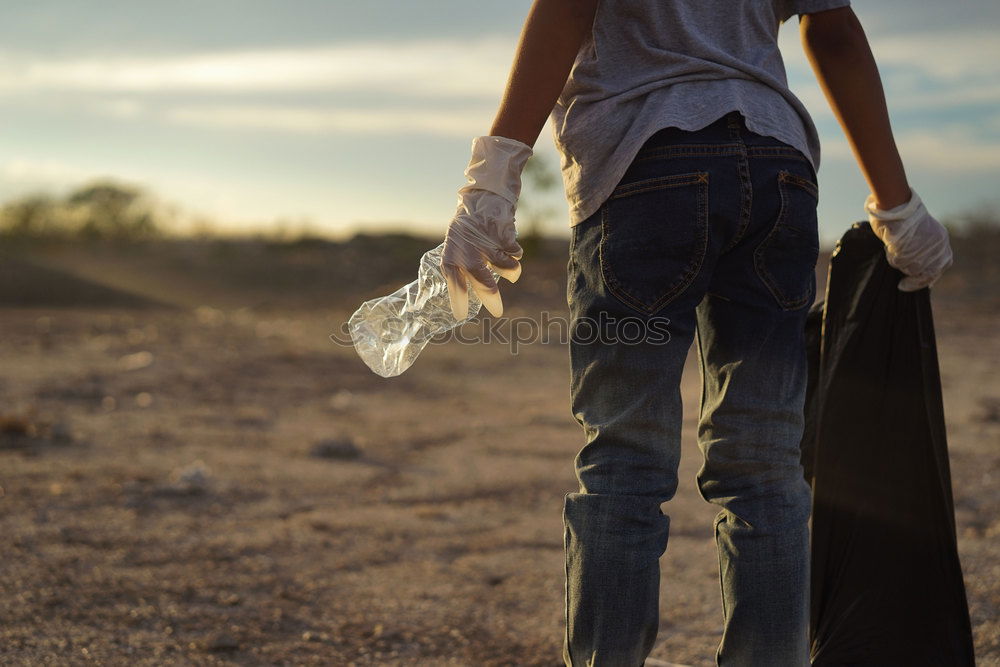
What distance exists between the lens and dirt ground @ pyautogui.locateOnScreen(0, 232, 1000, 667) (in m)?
2.10

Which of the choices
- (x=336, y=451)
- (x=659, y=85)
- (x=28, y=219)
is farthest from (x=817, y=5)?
(x=28, y=219)

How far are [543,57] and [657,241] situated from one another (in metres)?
0.32

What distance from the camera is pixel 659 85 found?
135 centimetres

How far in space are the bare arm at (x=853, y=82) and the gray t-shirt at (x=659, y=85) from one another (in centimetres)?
12

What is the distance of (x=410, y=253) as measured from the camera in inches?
540

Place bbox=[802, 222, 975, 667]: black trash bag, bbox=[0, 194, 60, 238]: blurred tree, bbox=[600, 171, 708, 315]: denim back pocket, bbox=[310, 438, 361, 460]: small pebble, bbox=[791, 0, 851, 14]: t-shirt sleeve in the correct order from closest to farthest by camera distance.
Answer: bbox=[600, 171, 708, 315]: denim back pocket → bbox=[791, 0, 851, 14]: t-shirt sleeve → bbox=[802, 222, 975, 667]: black trash bag → bbox=[310, 438, 361, 460]: small pebble → bbox=[0, 194, 60, 238]: blurred tree

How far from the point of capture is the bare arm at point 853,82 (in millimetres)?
1506

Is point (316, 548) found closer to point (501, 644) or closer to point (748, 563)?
point (501, 644)

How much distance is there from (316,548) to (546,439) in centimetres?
163

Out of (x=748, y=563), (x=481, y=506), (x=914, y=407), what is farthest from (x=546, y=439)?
(x=748, y=563)

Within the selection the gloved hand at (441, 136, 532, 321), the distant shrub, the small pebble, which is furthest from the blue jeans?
the distant shrub

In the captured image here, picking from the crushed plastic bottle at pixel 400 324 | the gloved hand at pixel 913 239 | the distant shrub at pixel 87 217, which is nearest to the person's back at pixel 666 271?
the crushed plastic bottle at pixel 400 324

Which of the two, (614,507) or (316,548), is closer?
(614,507)

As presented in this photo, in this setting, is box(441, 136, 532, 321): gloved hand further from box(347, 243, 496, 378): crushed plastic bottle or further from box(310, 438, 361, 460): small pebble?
box(310, 438, 361, 460): small pebble
